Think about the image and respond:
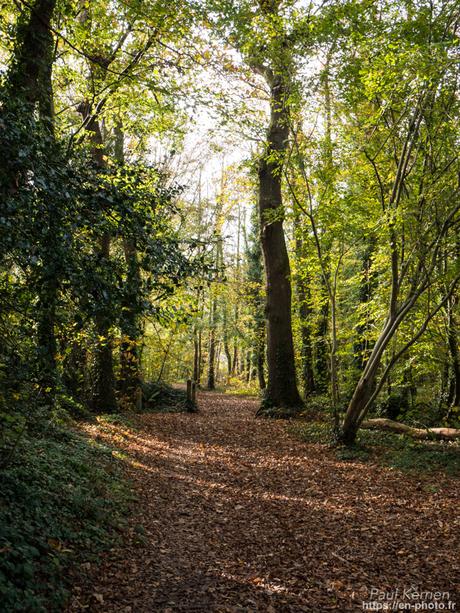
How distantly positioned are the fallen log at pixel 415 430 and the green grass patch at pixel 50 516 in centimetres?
695

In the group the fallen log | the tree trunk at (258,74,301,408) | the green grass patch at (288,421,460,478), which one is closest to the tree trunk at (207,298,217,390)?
the tree trunk at (258,74,301,408)

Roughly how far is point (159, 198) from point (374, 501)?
5.57 m

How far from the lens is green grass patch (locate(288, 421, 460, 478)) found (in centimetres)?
832

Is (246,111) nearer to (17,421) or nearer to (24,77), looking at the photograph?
(24,77)

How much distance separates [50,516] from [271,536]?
2787mm

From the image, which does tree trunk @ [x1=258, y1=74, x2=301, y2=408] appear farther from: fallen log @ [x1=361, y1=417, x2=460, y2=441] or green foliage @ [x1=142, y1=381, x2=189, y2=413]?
green foliage @ [x1=142, y1=381, x2=189, y2=413]

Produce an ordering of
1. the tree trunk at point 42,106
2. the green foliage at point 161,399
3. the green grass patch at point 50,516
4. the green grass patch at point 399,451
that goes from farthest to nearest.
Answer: the green foliage at point 161,399 < the green grass patch at point 399,451 < the tree trunk at point 42,106 < the green grass patch at point 50,516

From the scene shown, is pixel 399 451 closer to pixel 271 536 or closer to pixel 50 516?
pixel 271 536

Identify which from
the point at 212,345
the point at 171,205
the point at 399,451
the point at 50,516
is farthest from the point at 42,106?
the point at 212,345

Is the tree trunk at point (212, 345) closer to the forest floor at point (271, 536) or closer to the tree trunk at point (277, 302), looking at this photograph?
the tree trunk at point (277, 302)

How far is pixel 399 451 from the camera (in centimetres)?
926

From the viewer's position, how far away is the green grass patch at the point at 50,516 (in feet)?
11.2

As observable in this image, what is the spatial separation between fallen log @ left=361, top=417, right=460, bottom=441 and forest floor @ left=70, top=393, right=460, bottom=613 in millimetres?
2143

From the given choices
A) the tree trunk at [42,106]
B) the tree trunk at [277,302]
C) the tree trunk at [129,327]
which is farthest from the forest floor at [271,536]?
the tree trunk at [277,302]
